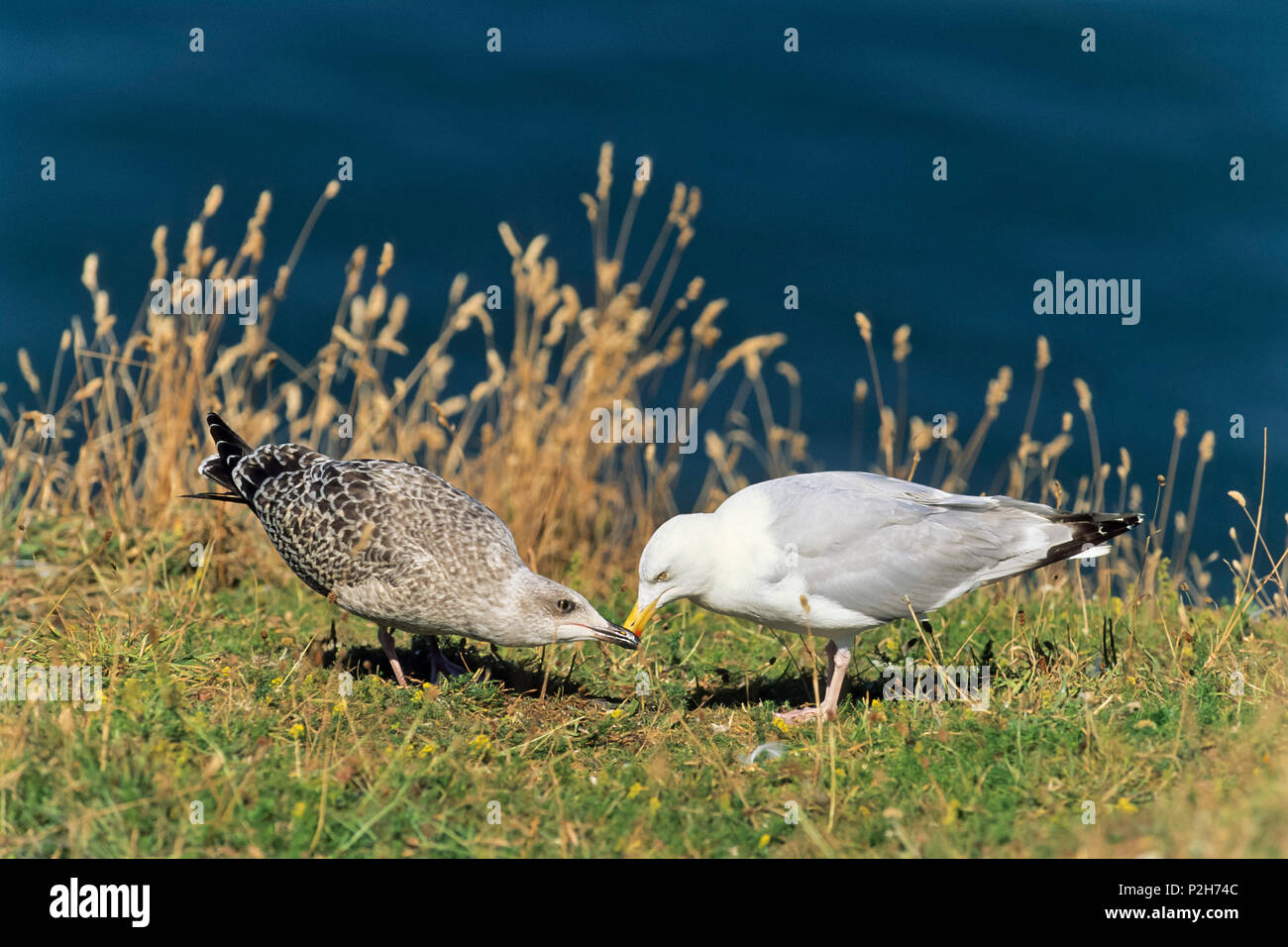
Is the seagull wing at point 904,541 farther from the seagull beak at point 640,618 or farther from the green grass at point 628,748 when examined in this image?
the seagull beak at point 640,618

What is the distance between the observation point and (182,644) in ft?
21.5

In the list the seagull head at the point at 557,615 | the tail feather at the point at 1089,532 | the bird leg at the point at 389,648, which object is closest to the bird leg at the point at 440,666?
the bird leg at the point at 389,648

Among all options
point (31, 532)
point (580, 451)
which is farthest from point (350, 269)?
point (31, 532)

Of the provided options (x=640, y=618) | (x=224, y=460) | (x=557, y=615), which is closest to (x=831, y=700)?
(x=640, y=618)

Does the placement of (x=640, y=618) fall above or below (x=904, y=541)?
below

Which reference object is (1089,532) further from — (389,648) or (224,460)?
(224,460)

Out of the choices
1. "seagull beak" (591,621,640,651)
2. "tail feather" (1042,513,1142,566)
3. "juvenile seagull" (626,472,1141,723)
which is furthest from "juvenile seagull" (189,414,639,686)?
"tail feather" (1042,513,1142,566)

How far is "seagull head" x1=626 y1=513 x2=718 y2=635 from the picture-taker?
5.91m

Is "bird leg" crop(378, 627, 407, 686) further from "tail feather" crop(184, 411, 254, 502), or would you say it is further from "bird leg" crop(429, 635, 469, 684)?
"tail feather" crop(184, 411, 254, 502)

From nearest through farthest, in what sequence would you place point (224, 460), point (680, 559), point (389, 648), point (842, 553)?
1. point (680, 559)
2. point (842, 553)
3. point (389, 648)
4. point (224, 460)

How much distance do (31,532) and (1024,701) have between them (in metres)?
6.05

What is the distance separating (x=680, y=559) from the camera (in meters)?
5.93

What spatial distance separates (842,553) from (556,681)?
1.63 metres

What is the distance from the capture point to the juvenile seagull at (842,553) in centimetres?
596
